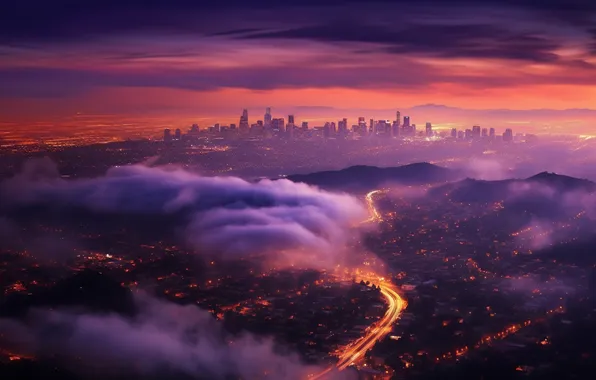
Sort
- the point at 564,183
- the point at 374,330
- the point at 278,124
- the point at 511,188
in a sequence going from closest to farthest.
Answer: the point at 374,330 < the point at 564,183 < the point at 511,188 < the point at 278,124

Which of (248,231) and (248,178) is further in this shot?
(248,178)

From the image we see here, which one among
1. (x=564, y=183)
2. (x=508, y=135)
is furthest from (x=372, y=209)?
(x=508, y=135)

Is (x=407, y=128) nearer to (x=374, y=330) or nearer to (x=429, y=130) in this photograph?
(x=429, y=130)

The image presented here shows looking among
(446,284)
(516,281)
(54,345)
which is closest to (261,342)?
(54,345)

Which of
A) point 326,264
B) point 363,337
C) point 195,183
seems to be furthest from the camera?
point 195,183

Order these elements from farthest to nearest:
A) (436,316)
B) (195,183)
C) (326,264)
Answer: (195,183) < (326,264) < (436,316)

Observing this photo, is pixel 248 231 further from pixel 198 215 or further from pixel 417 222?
pixel 417 222

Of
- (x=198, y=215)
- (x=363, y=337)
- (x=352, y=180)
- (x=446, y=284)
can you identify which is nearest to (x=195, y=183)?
(x=198, y=215)
